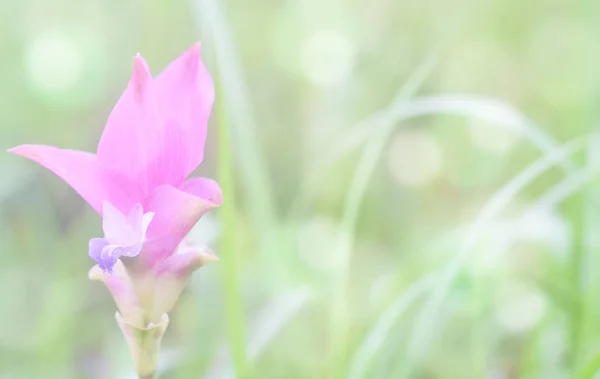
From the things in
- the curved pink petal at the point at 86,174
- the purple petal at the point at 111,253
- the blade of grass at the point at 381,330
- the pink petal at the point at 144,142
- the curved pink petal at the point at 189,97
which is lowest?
the purple petal at the point at 111,253

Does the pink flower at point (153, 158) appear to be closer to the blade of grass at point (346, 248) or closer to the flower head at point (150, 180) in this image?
the flower head at point (150, 180)

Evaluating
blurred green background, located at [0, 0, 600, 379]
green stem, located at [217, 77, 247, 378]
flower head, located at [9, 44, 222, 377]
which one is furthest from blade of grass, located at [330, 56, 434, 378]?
flower head, located at [9, 44, 222, 377]

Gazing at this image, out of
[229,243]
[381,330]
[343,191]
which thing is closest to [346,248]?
[381,330]

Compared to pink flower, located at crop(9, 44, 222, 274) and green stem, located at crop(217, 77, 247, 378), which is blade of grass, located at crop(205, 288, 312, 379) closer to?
green stem, located at crop(217, 77, 247, 378)

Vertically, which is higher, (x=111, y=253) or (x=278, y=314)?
(x=278, y=314)

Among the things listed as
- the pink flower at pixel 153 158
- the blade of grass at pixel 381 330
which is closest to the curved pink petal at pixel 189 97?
the pink flower at pixel 153 158

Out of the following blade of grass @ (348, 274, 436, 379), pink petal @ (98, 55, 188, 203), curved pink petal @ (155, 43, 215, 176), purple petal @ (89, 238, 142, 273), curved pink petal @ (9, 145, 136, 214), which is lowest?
purple petal @ (89, 238, 142, 273)

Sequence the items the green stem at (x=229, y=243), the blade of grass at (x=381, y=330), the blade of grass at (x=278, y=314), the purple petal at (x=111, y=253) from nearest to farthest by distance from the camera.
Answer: the purple petal at (x=111, y=253)
the green stem at (x=229, y=243)
the blade of grass at (x=381, y=330)
the blade of grass at (x=278, y=314)

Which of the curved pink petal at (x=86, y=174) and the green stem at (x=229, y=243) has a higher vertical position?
the green stem at (x=229, y=243)

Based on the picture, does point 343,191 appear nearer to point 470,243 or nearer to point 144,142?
point 470,243
